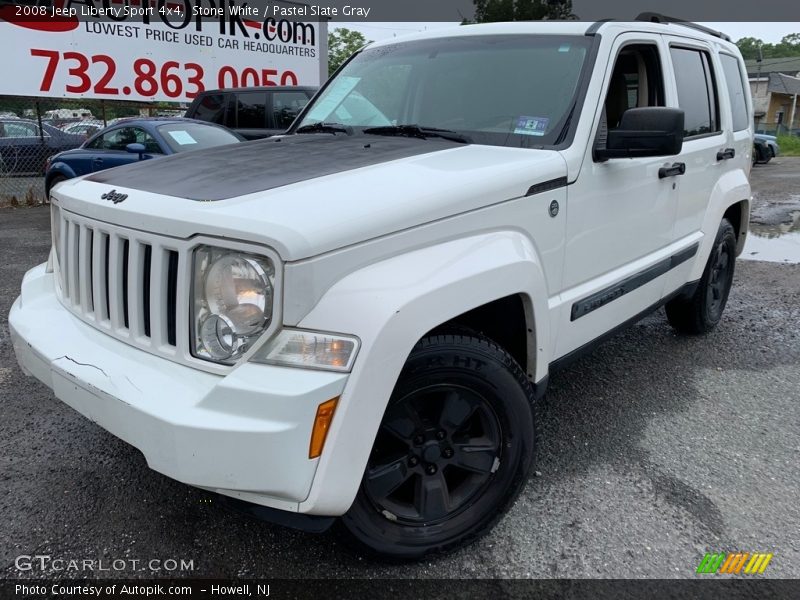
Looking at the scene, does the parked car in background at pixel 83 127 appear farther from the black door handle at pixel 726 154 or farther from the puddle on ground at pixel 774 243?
the black door handle at pixel 726 154

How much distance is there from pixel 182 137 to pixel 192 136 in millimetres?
120

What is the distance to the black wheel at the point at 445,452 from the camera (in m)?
2.08

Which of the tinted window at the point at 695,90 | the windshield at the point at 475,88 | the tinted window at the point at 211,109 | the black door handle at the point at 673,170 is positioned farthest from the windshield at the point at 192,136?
the black door handle at the point at 673,170

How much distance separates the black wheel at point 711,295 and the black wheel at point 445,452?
2.38 metres

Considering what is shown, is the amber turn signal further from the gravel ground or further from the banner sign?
the banner sign

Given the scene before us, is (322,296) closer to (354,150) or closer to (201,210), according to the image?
(201,210)

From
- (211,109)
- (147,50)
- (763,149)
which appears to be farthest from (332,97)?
(763,149)

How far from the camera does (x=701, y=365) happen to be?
4.05 m

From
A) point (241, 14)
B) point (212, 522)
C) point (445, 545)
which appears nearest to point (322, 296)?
point (445, 545)

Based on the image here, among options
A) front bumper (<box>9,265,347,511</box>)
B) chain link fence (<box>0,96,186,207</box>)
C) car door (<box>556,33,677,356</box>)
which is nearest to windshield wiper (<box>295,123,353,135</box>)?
car door (<box>556,33,677,356</box>)

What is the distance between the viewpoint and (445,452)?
224 cm

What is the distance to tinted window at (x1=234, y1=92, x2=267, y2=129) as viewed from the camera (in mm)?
10242

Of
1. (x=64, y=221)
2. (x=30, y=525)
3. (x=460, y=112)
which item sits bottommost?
(x=30, y=525)

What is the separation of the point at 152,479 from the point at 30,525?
472mm
